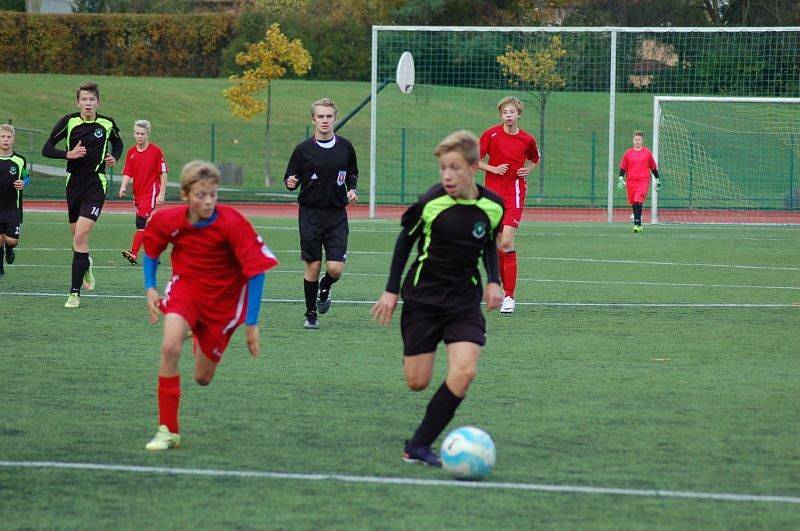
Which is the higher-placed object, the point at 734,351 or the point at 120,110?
the point at 120,110

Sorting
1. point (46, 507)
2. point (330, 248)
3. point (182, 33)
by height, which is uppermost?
point (182, 33)

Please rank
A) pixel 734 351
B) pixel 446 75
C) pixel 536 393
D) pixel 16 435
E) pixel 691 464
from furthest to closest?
pixel 446 75, pixel 734 351, pixel 536 393, pixel 16 435, pixel 691 464

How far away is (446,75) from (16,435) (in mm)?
27922

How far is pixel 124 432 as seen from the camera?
6.77 m

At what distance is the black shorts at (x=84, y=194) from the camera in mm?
12578

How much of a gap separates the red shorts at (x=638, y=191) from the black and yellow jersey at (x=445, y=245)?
61.3 ft

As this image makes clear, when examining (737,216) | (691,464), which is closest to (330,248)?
(691,464)

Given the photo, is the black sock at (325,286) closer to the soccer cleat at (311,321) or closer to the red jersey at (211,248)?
the soccer cleat at (311,321)

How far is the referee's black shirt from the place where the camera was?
36.6 ft

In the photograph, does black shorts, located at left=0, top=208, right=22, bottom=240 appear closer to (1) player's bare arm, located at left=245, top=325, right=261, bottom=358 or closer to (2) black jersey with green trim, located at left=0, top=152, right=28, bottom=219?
(2) black jersey with green trim, located at left=0, top=152, right=28, bottom=219

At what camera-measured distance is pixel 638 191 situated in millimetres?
24891

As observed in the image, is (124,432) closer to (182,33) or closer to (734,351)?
(734,351)

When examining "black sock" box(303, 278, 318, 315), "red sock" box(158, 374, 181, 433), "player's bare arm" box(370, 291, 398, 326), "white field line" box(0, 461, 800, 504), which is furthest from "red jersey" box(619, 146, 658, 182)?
"white field line" box(0, 461, 800, 504)

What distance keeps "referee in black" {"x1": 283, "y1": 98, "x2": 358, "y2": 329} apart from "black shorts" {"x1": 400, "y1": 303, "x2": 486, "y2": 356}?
481 centimetres
